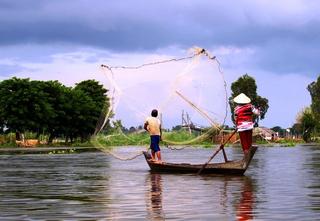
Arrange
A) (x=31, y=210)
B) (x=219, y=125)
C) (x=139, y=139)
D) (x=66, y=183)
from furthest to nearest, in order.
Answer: (x=139, y=139) < (x=219, y=125) < (x=66, y=183) < (x=31, y=210)

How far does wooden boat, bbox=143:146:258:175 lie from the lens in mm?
18656

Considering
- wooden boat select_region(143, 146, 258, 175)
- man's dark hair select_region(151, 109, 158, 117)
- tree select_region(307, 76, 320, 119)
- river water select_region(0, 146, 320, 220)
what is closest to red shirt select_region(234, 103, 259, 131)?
wooden boat select_region(143, 146, 258, 175)

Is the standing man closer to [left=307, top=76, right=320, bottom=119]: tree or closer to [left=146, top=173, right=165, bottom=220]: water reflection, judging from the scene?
[left=146, top=173, right=165, bottom=220]: water reflection

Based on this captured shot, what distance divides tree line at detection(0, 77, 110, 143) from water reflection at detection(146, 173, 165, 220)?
209ft

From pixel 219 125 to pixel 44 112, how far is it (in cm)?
6401

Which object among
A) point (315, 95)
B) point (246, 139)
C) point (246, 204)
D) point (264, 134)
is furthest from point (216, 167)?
point (315, 95)

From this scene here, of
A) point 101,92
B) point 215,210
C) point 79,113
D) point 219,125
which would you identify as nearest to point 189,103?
point 219,125

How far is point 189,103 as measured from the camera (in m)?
21.1

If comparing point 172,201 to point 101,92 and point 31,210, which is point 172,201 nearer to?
point 31,210

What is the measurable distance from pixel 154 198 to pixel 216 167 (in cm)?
679

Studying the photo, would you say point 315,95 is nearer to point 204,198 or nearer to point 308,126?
point 308,126

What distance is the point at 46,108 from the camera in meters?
82.8

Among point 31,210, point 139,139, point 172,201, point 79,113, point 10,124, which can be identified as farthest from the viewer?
point 79,113

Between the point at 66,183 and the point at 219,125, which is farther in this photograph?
the point at 219,125
